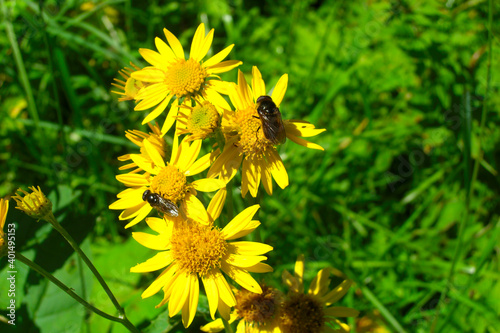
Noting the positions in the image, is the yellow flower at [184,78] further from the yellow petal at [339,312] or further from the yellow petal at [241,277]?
the yellow petal at [339,312]

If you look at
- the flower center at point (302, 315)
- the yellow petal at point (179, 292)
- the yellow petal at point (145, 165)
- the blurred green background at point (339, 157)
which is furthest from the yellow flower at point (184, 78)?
the flower center at point (302, 315)

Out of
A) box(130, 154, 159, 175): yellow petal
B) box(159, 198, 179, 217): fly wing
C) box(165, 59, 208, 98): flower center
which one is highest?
box(165, 59, 208, 98): flower center

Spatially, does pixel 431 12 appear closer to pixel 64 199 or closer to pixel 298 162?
pixel 298 162

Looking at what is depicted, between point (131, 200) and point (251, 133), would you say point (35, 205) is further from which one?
point (251, 133)

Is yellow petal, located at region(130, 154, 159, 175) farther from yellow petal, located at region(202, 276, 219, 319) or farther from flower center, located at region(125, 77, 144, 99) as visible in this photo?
yellow petal, located at region(202, 276, 219, 319)

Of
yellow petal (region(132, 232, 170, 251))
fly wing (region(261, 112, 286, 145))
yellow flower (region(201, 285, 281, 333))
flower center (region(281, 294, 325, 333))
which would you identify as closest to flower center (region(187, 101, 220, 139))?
fly wing (region(261, 112, 286, 145))

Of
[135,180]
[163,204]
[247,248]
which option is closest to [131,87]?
[135,180]
